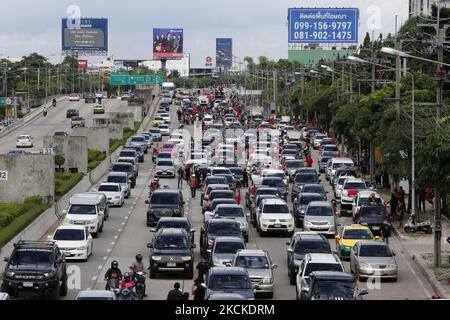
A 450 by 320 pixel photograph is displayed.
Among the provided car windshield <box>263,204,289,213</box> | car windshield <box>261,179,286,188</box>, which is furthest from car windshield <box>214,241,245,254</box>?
car windshield <box>261,179,286,188</box>

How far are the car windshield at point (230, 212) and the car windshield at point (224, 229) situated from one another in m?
4.53

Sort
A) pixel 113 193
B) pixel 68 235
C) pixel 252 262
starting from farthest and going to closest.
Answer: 1. pixel 113 193
2. pixel 68 235
3. pixel 252 262

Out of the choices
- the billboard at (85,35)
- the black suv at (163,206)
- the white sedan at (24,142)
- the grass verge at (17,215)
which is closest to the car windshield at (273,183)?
the black suv at (163,206)

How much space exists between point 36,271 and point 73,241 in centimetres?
793

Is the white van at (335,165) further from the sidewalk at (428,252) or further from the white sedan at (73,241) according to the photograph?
the white sedan at (73,241)

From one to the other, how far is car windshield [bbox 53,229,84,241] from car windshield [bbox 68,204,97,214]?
6654mm

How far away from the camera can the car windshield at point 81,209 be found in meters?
45.7

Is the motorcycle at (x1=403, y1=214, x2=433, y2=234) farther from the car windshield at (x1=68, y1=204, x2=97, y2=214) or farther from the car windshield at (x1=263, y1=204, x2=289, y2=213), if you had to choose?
the car windshield at (x1=68, y1=204, x2=97, y2=214)

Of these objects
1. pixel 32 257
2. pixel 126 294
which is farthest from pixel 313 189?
pixel 126 294

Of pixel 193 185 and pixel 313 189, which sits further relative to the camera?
pixel 193 185

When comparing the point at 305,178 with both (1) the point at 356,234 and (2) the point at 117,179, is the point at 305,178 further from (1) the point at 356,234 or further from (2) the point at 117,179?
(1) the point at 356,234

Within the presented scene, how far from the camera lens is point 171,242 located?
36062 mm

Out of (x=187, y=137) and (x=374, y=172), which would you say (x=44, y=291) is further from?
(x=187, y=137)

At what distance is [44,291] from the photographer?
100 feet
